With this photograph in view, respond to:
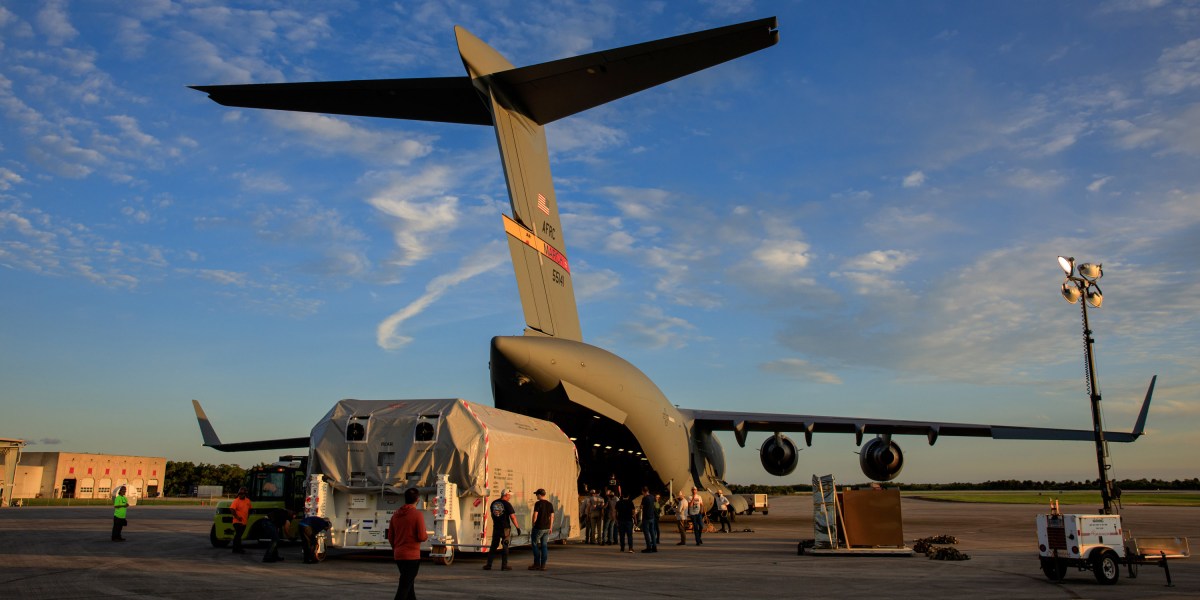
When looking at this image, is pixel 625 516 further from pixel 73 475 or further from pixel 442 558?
pixel 73 475

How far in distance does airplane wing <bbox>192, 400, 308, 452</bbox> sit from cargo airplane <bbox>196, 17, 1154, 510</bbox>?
11996 millimetres

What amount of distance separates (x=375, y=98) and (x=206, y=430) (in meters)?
15.3

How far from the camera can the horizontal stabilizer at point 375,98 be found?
12662mm

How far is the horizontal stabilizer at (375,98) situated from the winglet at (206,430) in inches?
559

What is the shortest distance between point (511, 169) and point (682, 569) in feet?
23.4

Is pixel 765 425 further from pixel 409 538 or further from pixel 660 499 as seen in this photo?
pixel 409 538

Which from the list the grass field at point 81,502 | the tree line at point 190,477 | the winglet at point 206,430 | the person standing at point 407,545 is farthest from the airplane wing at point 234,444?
the tree line at point 190,477

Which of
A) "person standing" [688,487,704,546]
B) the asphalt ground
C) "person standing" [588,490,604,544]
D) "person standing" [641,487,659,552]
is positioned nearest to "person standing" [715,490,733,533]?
"person standing" [688,487,704,546]

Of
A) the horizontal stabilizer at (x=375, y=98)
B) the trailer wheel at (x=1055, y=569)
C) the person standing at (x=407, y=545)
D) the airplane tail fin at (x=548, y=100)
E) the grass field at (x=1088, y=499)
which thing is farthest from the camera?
the grass field at (x=1088, y=499)

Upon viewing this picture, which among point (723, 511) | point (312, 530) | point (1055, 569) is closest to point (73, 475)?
point (723, 511)

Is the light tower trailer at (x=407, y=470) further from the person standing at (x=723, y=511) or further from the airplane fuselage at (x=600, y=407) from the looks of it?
the person standing at (x=723, y=511)

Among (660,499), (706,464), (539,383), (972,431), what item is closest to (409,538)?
(539,383)

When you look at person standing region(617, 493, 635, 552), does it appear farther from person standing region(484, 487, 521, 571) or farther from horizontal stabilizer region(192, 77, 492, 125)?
horizontal stabilizer region(192, 77, 492, 125)

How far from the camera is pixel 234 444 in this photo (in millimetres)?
26375
